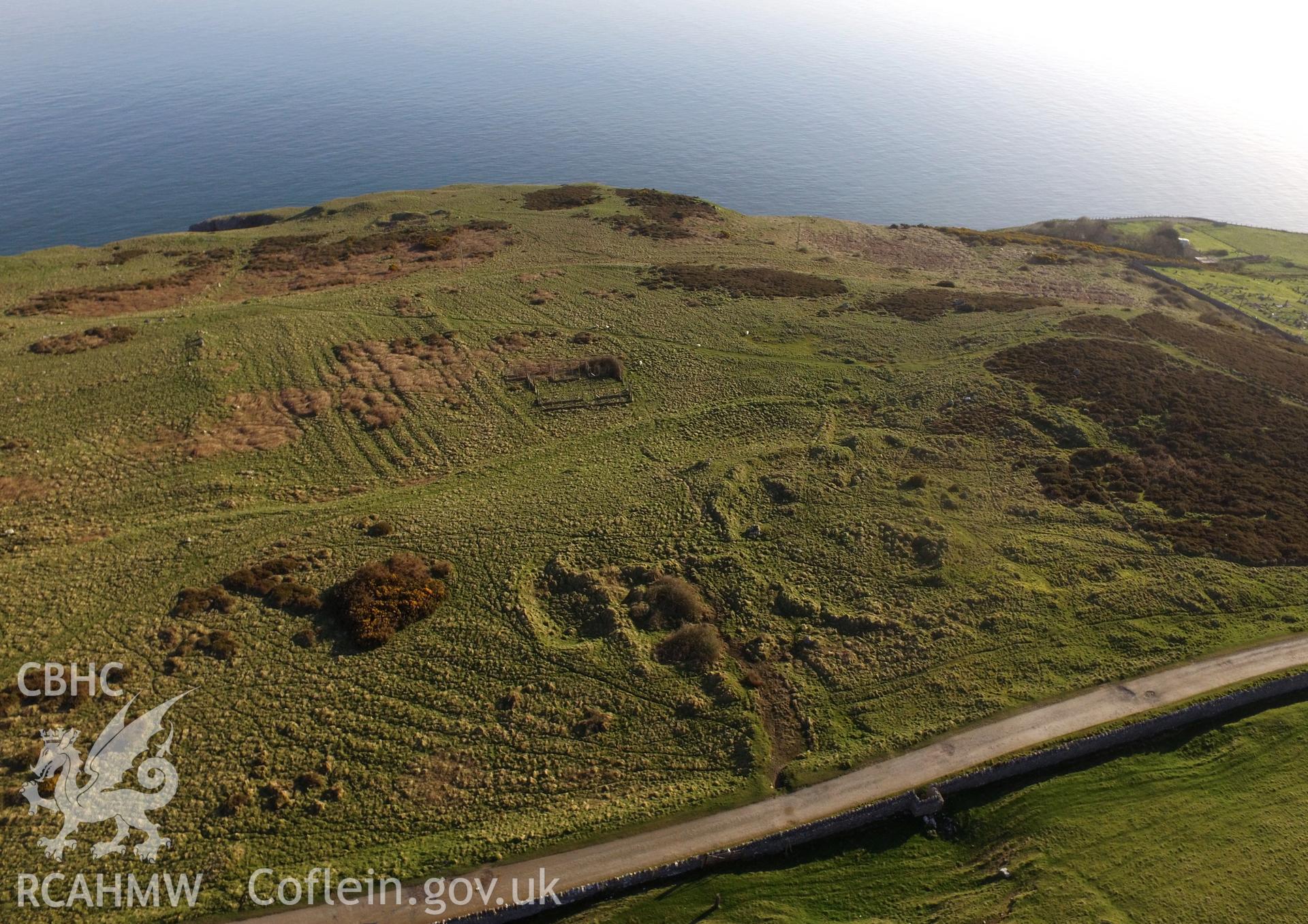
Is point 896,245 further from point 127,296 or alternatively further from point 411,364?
point 127,296

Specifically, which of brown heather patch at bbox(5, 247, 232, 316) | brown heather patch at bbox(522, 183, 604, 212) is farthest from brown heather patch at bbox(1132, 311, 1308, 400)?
brown heather patch at bbox(5, 247, 232, 316)

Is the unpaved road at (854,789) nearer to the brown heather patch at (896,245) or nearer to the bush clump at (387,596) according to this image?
the bush clump at (387,596)

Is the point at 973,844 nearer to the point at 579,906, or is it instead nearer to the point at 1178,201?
the point at 579,906

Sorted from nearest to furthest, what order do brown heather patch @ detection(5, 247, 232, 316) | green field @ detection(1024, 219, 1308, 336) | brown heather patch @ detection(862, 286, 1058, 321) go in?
brown heather patch @ detection(5, 247, 232, 316)
brown heather patch @ detection(862, 286, 1058, 321)
green field @ detection(1024, 219, 1308, 336)

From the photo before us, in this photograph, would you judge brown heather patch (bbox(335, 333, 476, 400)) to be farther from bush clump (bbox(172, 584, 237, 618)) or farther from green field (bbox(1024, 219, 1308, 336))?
green field (bbox(1024, 219, 1308, 336))

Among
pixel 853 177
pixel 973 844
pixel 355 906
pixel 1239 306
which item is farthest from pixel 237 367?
pixel 853 177

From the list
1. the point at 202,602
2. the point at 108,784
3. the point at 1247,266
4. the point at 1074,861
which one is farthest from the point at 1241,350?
the point at 108,784
